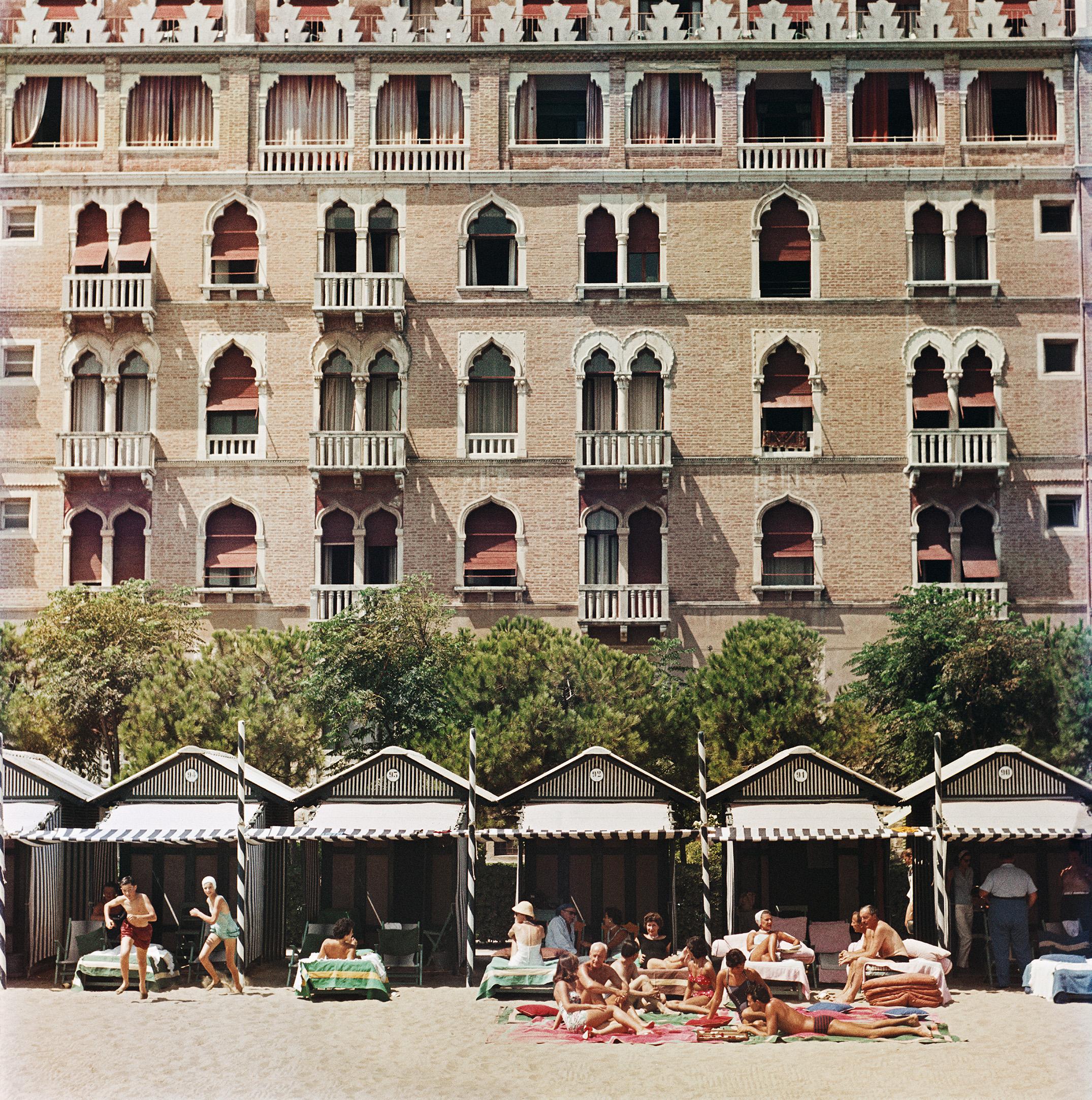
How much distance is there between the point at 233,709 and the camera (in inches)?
1053

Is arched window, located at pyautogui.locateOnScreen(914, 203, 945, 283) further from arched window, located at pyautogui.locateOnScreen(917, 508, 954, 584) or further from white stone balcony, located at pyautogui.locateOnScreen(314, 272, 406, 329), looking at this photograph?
white stone balcony, located at pyautogui.locateOnScreen(314, 272, 406, 329)

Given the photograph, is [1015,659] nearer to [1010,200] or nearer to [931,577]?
[931,577]

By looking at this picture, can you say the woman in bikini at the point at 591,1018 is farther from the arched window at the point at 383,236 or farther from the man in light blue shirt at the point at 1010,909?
the arched window at the point at 383,236

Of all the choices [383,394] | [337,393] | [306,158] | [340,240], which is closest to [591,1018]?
[383,394]

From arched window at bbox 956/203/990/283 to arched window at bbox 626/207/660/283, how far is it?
20.4 feet

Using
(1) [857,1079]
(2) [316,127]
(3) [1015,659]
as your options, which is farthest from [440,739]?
(2) [316,127]

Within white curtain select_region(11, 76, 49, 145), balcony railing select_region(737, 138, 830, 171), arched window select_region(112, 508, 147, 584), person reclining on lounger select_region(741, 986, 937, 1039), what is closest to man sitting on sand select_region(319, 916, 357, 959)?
person reclining on lounger select_region(741, 986, 937, 1039)

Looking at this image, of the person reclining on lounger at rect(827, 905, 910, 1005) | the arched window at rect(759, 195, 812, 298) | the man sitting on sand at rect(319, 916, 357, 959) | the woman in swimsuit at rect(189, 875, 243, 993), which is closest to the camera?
the person reclining on lounger at rect(827, 905, 910, 1005)

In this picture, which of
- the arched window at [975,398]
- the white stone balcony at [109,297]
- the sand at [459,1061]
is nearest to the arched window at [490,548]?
the white stone balcony at [109,297]

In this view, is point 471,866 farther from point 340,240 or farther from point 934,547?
point 340,240

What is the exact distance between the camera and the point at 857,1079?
606 inches

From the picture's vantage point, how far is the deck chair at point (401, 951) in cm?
2091

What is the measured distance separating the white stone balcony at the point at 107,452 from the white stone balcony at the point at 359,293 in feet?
14.9

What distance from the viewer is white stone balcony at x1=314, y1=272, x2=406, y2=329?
32.6 m
